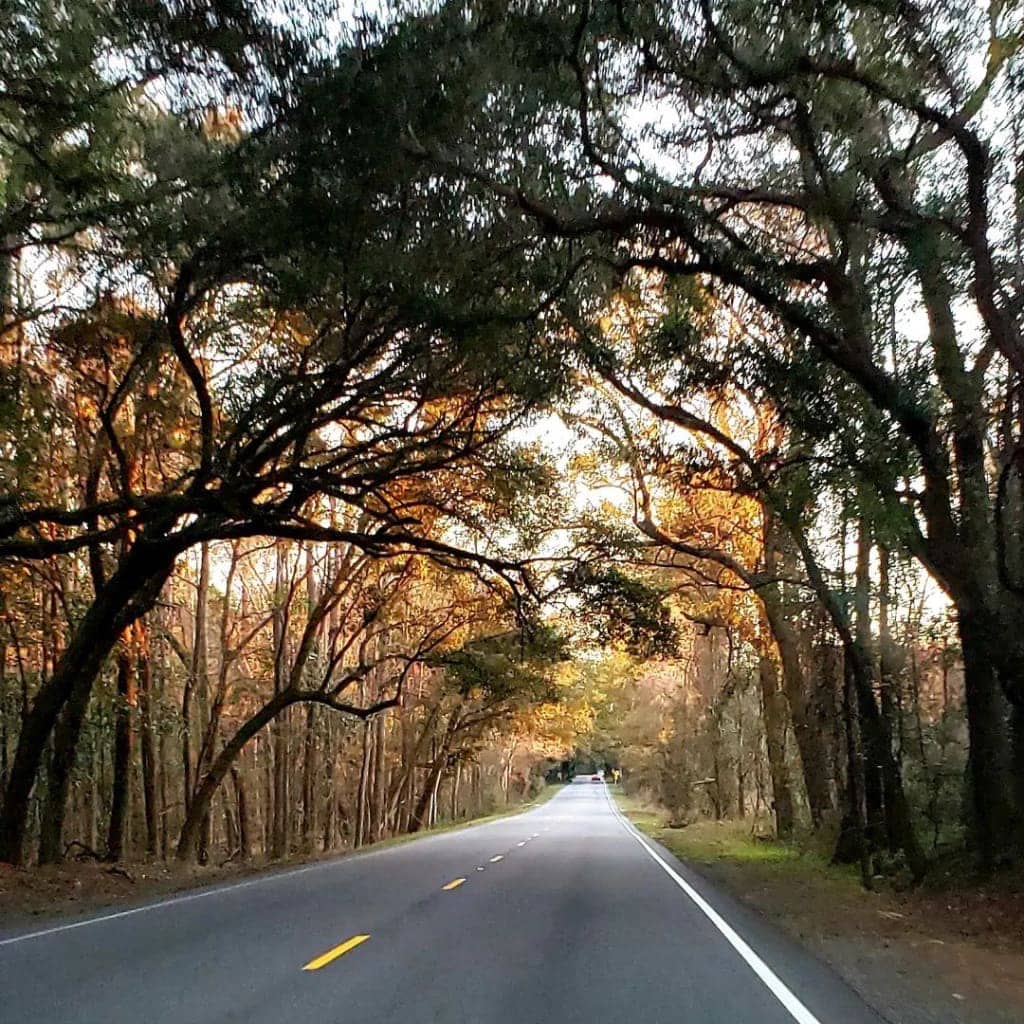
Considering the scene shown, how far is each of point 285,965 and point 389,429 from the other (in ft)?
31.9

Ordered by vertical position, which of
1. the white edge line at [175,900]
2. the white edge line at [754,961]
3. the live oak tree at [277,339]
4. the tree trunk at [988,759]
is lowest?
the white edge line at [754,961]

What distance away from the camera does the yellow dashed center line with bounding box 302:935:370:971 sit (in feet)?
29.1

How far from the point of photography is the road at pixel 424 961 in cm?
726

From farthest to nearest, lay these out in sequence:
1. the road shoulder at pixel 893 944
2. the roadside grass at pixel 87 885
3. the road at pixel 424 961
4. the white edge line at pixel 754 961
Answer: the roadside grass at pixel 87 885, the road shoulder at pixel 893 944, the white edge line at pixel 754 961, the road at pixel 424 961

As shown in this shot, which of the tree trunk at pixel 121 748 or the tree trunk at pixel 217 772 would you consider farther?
the tree trunk at pixel 217 772

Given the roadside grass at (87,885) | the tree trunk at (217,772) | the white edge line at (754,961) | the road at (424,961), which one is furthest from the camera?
the tree trunk at (217,772)

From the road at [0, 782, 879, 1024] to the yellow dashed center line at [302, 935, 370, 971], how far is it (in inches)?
1.2

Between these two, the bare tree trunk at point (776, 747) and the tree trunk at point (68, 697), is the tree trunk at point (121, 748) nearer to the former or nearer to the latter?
the tree trunk at point (68, 697)

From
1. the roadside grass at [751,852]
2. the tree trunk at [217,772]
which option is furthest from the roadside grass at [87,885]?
the roadside grass at [751,852]

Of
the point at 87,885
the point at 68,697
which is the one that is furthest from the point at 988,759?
the point at 68,697

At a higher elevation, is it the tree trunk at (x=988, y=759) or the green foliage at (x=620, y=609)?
the green foliage at (x=620, y=609)

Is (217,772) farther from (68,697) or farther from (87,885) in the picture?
(87,885)

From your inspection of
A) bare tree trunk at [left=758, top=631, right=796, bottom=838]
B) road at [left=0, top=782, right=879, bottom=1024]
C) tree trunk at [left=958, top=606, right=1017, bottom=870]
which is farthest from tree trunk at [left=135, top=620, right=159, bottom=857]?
tree trunk at [left=958, top=606, right=1017, bottom=870]

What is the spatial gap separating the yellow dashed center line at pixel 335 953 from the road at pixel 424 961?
3 centimetres
